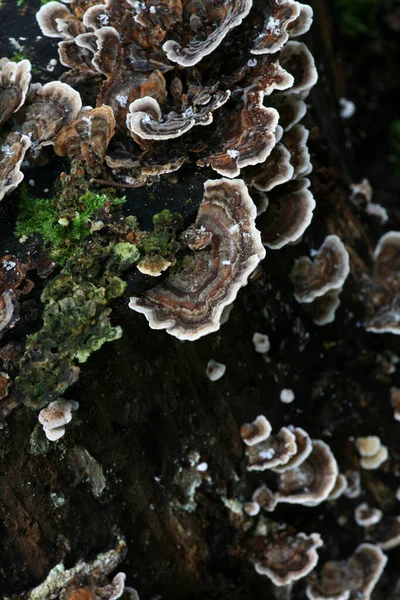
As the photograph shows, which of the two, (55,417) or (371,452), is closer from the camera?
(55,417)

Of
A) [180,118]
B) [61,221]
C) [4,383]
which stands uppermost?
[180,118]

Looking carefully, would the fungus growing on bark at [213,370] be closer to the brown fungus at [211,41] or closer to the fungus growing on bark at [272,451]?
the fungus growing on bark at [272,451]

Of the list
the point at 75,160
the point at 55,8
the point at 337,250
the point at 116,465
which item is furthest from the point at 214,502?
the point at 55,8

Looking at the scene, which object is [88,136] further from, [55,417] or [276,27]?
[55,417]

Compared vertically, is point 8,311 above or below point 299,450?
above

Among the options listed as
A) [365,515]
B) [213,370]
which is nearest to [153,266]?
[213,370]

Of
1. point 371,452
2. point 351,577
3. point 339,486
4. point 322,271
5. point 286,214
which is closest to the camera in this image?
point 286,214

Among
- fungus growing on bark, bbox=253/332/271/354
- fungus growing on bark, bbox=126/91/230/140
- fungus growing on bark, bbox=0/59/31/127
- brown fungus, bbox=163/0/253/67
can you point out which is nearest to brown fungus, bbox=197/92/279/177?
fungus growing on bark, bbox=126/91/230/140
